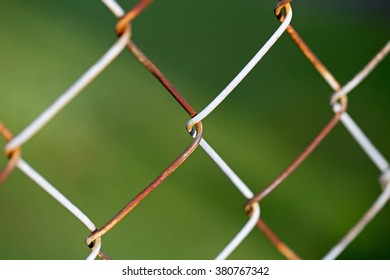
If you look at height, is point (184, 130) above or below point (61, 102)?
below

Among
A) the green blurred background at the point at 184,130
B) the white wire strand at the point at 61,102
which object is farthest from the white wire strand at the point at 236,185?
the green blurred background at the point at 184,130

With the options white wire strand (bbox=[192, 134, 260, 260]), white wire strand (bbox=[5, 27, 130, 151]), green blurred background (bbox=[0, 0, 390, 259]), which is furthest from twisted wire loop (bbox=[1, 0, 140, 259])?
green blurred background (bbox=[0, 0, 390, 259])

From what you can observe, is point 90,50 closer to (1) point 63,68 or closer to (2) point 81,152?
(1) point 63,68

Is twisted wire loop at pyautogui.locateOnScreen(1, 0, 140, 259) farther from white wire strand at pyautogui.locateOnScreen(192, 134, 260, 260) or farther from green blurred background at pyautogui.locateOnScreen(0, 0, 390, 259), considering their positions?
green blurred background at pyautogui.locateOnScreen(0, 0, 390, 259)

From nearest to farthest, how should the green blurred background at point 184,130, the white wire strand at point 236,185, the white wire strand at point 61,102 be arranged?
the white wire strand at point 61,102 < the white wire strand at point 236,185 < the green blurred background at point 184,130

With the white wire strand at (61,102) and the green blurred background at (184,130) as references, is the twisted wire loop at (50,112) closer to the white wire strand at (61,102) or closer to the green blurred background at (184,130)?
the white wire strand at (61,102)

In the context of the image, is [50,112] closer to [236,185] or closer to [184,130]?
[236,185]

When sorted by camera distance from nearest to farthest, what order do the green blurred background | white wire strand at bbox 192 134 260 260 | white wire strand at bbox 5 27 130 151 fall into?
white wire strand at bbox 5 27 130 151 → white wire strand at bbox 192 134 260 260 → the green blurred background

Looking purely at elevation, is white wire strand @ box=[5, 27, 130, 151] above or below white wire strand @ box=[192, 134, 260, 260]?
above

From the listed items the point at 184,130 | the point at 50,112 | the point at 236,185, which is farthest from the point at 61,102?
the point at 184,130
